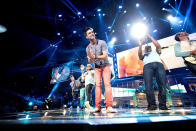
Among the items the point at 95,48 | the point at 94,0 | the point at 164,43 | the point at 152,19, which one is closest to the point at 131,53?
the point at 164,43

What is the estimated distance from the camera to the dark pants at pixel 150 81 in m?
2.24

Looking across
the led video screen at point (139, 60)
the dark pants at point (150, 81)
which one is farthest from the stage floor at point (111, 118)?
the led video screen at point (139, 60)

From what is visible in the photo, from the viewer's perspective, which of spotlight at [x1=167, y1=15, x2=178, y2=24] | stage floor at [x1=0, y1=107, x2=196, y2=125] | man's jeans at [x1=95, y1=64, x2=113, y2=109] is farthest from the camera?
spotlight at [x1=167, y1=15, x2=178, y2=24]

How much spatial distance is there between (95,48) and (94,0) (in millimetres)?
5299

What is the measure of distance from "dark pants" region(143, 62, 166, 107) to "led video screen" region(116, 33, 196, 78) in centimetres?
465

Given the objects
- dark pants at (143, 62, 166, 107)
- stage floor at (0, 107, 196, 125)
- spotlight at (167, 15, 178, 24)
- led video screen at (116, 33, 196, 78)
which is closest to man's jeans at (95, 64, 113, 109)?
stage floor at (0, 107, 196, 125)

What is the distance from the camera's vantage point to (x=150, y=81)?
7.79ft

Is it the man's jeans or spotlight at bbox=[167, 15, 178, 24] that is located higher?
spotlight at bbox=[167, 15, 178, 24]

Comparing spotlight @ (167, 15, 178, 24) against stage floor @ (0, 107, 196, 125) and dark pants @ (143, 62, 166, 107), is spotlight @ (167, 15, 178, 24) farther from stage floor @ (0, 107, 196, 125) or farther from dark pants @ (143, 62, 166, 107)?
stage floor @ (0, 107, 196, 125)

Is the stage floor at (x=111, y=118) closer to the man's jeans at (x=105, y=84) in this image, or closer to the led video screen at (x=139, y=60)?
the man's jeans at (x=105, y=84)

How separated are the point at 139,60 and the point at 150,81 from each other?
514cm

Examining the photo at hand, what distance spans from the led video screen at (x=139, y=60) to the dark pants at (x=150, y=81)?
465 cm

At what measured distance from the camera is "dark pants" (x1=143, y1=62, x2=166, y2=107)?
7.36 ft

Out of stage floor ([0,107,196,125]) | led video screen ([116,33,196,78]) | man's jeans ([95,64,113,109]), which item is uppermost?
led video screen ([116,33,196,78])
